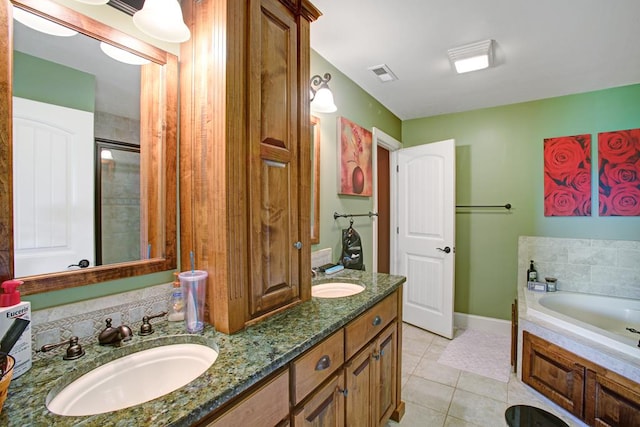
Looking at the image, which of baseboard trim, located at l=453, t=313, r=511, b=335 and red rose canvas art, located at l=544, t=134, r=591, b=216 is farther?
baseboard trim, located at l=453, t=313, r=511, b=335

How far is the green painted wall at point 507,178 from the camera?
9.00 ft

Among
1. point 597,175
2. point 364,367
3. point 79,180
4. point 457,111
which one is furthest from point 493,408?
point 457,111

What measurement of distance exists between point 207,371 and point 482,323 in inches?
133

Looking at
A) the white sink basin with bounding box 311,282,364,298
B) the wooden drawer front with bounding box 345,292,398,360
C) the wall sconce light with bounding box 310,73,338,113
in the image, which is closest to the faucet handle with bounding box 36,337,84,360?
the wooden drawer front with bounding box 345,292,398,360

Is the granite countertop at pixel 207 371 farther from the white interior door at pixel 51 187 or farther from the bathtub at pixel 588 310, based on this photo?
the bathtub at pixel 588 310

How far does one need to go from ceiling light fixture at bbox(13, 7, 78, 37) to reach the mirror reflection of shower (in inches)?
12.9

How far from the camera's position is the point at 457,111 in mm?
3387

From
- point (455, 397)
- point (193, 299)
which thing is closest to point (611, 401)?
point (455, 397)

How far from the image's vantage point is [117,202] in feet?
3.51

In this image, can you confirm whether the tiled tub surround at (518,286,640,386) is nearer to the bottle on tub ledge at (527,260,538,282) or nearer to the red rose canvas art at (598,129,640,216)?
the bottle on tub ledge at (527,260,538,282)

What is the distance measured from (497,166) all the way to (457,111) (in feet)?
2.46

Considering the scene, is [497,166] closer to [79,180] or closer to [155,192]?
[155,192]

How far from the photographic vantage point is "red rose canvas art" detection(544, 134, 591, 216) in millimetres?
2789

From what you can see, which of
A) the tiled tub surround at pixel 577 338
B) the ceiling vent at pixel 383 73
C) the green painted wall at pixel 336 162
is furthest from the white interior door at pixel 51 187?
the tiled tub surround at pixel 577 338
